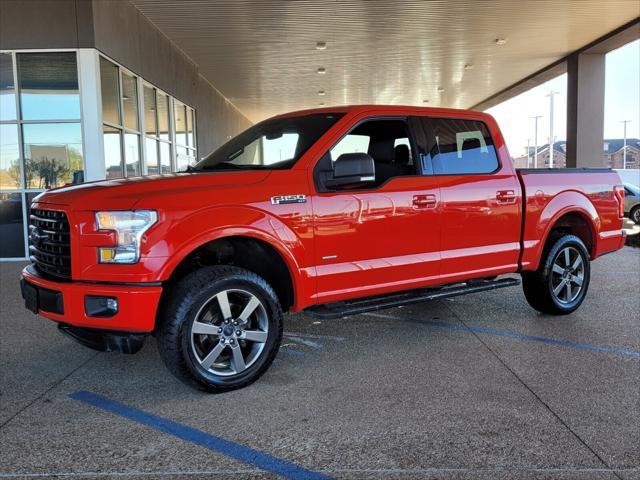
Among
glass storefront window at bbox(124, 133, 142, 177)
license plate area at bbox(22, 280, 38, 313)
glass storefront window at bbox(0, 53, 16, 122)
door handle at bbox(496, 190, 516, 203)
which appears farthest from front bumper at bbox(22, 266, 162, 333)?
glass storefront window at bbox(124, 133, 142, 177)

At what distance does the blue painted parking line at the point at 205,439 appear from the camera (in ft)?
9.49

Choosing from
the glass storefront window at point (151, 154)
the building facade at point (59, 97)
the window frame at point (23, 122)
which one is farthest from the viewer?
the glass storefront window at point (151, 154)

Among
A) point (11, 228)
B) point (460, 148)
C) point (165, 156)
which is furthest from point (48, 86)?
point (460, 148)

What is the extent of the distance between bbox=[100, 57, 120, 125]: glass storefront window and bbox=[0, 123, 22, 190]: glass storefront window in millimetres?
1709

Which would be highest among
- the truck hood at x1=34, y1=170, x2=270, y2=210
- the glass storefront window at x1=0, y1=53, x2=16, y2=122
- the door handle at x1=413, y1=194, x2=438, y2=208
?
the glass storefront window at x1=0, y1=53, x2=16, y2=122

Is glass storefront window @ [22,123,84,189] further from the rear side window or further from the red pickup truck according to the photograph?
the rear side window

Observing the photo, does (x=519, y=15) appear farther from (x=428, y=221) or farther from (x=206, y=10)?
(x=428, y=221)

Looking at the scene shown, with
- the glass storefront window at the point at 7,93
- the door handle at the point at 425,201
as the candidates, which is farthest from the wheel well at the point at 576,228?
the glass storefront window at the point at 7,93

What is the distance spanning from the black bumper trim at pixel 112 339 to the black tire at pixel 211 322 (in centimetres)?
15

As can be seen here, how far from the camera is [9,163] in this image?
10.4m

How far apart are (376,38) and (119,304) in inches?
501

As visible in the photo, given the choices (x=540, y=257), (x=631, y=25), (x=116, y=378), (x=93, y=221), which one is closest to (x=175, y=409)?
(x=116, y=378)

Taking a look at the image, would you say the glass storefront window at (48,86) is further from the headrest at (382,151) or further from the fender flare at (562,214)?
the fender flare at (562,214)

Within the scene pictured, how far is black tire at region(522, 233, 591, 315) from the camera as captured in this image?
5809 millimetres
